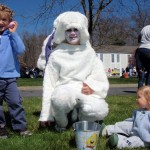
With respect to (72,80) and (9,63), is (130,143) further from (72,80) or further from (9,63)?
(9,63)

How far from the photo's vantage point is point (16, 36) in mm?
4309

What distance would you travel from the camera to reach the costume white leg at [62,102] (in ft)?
13.8

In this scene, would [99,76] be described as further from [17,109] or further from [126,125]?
[17,109]

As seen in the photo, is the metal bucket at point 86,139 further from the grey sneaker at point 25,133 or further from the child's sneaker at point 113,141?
the grey sneaker at point 25,133

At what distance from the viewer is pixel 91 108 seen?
4242 mm

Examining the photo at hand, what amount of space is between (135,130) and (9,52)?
1770 millimetres

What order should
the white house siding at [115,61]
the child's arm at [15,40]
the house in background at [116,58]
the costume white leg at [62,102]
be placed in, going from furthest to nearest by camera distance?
the white house siding at [115,61] < the house in background at [116,58] < the child's arm at [15,40] < the costume white leg at [62,102]

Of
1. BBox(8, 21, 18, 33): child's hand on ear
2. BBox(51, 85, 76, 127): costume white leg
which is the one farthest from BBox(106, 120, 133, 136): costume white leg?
BBox(8, 21, 18, 33): child's hand on ear

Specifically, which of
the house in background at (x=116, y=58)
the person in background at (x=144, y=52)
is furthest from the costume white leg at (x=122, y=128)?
the house in background at (x=116, y=58)

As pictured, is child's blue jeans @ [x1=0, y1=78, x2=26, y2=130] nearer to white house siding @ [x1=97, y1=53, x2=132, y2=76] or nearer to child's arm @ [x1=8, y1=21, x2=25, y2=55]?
child's arm @ [x1=8, y1=21, x2=25, y2=55]

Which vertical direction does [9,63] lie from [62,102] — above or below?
above

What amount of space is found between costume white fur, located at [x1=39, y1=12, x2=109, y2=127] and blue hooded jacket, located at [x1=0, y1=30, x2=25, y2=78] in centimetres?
47

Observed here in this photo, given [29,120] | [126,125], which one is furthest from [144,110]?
[29,120]

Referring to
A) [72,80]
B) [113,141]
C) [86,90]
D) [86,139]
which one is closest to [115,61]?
[72,80]
